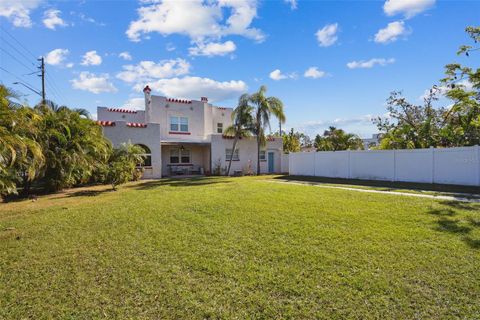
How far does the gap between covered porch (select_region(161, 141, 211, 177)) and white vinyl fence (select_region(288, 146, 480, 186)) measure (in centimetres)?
982

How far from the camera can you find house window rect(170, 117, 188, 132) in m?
25.7

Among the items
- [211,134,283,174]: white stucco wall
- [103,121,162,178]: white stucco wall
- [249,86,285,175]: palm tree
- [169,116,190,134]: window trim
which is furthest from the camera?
[169,116,190,134]: window trim

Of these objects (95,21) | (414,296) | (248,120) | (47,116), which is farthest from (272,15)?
(414,296)

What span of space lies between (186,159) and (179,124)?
341 centimetres

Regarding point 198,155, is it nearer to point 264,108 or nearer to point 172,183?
point 264,108

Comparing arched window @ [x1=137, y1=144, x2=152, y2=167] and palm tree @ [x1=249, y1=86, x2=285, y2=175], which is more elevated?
palm tree @ [x1=249, y1=86, x2=285, y2=175]

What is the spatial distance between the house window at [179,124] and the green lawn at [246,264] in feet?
58.4

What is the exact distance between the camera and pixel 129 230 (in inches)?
271

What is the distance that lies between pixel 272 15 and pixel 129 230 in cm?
1231

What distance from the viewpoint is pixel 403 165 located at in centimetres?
1633

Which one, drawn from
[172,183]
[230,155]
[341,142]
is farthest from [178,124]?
[341,142]

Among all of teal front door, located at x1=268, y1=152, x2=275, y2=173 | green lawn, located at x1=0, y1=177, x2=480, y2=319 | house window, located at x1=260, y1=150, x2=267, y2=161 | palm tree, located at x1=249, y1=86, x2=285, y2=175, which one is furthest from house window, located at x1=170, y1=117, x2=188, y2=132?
green lawn, located at x1=0, y1=177, x2=480, y2=319

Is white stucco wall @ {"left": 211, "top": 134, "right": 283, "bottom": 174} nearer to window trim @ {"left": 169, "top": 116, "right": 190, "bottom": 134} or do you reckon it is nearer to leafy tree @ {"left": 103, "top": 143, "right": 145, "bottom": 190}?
window trim @ {"left": 169, "top": 116, "right": 190, "bottom": 134}

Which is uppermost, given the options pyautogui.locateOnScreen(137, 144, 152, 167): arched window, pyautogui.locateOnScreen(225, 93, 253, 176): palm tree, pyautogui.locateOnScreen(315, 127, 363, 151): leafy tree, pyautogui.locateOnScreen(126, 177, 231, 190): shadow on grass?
pyautogui.locateOnScreen(225, 93, 253, 176): palm tree
